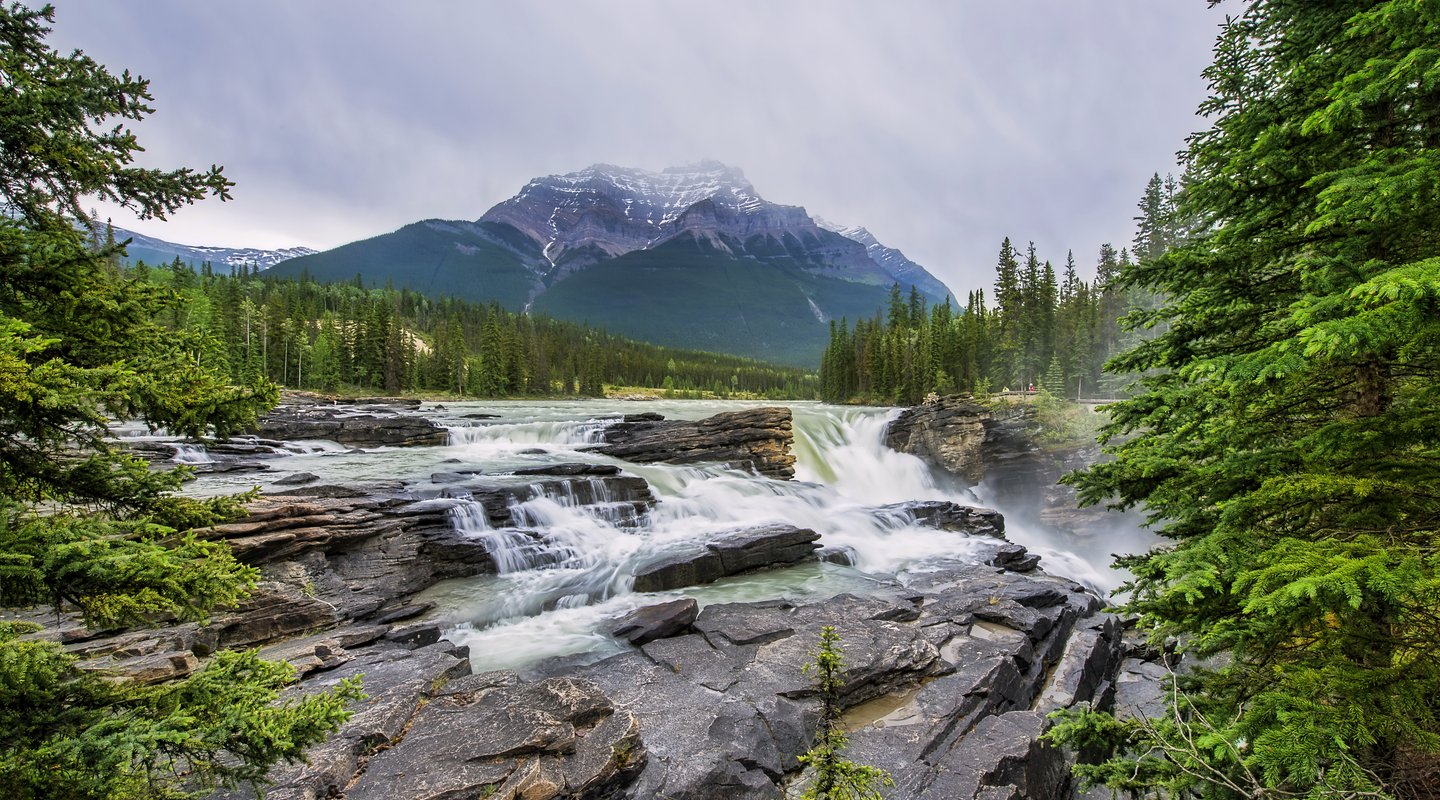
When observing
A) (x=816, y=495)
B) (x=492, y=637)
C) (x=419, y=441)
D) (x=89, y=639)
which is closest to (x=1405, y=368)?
(x=492, y=637)

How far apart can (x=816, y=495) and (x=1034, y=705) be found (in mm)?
15490

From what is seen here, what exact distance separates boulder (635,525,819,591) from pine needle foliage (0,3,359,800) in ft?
32.2

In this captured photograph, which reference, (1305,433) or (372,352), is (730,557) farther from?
(372,352)

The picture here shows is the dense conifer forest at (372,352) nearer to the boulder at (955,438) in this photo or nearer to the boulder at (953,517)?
the boulder at (953,517)

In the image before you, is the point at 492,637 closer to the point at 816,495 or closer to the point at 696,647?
the point at 696,647

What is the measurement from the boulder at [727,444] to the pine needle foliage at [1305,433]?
A: 68.4 feet

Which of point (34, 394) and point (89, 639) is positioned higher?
point (34, 394)

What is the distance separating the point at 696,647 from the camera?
9.88 meters

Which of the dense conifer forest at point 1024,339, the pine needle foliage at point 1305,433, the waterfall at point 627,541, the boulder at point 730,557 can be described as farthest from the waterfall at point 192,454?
the dense conifer forest at point 1024,339

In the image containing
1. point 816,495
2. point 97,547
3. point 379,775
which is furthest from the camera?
point 816,495

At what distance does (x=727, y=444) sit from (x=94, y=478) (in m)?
23.9

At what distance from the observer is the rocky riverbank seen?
6.13 metres

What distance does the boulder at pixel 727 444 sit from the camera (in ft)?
87.6

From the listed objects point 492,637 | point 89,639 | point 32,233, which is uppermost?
point 32,233
